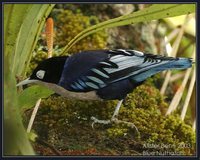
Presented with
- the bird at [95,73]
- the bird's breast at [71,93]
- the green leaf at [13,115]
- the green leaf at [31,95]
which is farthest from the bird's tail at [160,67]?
the green leaf at [13,115]

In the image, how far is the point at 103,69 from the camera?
1632 mm

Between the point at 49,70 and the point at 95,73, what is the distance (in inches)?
5.4

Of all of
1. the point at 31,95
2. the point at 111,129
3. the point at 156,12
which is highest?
the point at 156,12

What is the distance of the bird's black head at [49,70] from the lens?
1.63 meters

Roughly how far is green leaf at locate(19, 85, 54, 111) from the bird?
2 centimetres

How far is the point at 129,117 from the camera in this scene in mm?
1762

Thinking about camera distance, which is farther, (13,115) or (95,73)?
(95,73)

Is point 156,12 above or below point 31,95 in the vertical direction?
above

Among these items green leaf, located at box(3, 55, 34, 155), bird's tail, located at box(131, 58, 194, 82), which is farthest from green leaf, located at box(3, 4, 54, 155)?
bird's tail, located at box(131, 58, 194, 82)

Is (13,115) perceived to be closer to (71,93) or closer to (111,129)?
(71,93)

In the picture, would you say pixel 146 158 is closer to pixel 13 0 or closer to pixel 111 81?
pixel 111 81

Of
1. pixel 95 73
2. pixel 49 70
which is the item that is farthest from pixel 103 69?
pixel 49 70

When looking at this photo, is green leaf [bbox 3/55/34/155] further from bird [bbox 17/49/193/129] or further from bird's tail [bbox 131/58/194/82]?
bird's tail [bbox 131/58/194/82]

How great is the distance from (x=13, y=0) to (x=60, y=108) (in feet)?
1.27
